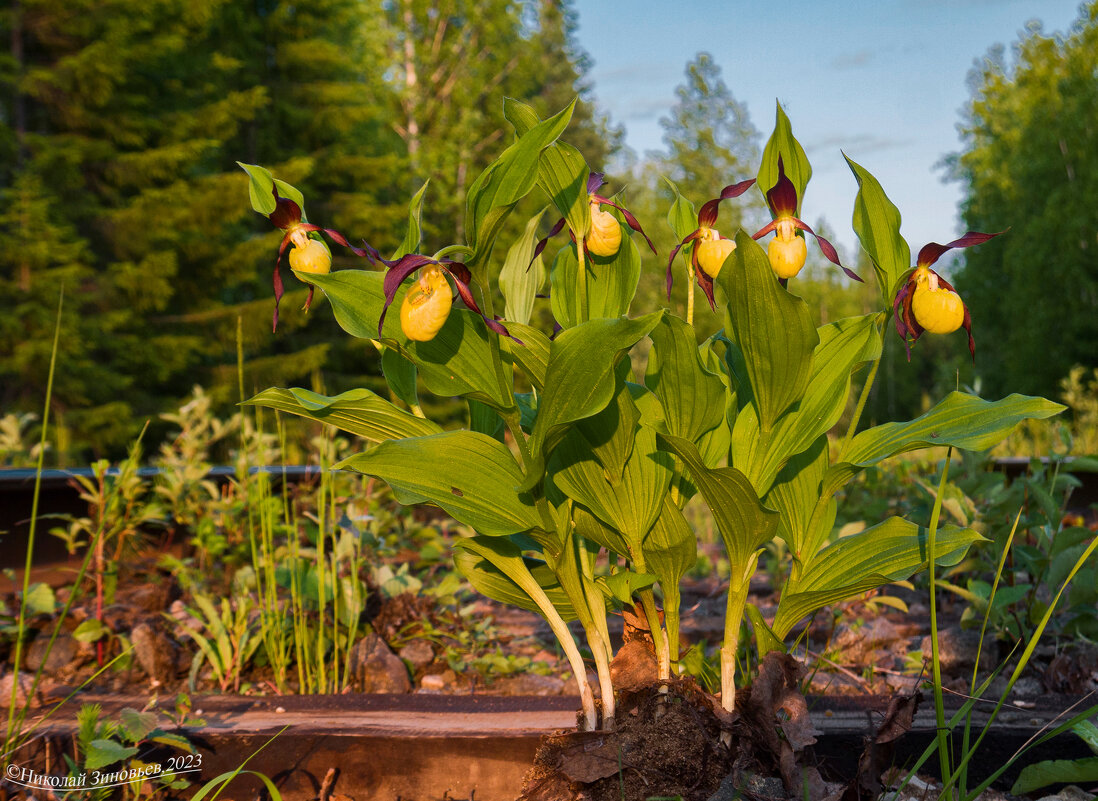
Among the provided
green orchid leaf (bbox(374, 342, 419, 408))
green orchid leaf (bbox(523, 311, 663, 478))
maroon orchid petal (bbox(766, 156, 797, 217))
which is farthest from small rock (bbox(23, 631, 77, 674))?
maroon orchid petal (bbox(766, 156, 797, 217))

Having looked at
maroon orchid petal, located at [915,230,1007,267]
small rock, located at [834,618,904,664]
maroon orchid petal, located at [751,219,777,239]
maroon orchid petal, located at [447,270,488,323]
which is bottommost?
small rock, located at [834,618,904,664]

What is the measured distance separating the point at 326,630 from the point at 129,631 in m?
0.67

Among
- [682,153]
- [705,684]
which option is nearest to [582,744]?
[705,684]

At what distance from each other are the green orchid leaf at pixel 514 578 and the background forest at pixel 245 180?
660 centimetres

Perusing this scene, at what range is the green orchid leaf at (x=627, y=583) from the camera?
47.5 inches

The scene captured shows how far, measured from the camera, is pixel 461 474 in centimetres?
114

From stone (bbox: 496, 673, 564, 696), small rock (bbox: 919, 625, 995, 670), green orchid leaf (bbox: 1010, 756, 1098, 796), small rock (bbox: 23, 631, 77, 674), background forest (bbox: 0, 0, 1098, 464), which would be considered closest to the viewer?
green orchid leaf (bbox: 1010, 756, 1098, 796)

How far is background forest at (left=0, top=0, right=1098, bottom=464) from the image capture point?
11484mm

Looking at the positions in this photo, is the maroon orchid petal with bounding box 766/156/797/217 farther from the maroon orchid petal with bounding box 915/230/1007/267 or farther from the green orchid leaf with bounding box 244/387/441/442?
the green orchid leaf with bounding box 244/387/441/442

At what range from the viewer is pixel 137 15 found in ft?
39.7

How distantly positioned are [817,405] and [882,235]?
0.29 m

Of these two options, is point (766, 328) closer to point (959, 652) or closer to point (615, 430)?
point (615, 430)

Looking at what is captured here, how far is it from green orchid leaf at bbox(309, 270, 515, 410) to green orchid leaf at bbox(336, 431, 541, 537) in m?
0.08

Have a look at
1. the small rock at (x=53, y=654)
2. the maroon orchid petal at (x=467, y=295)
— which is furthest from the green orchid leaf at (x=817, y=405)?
the small rock at (x=53, y=654)
